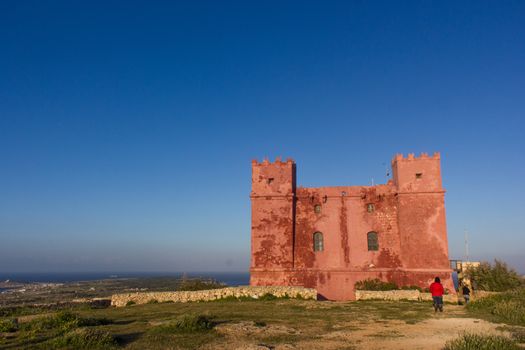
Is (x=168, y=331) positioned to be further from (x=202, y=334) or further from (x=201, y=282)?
(x=201, y=282)

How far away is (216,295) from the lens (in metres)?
22.3

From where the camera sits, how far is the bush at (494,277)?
2497 cm

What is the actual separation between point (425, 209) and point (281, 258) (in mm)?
10851

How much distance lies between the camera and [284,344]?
363 inches

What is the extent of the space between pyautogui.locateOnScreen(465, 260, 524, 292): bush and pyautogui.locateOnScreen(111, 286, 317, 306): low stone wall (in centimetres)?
1276

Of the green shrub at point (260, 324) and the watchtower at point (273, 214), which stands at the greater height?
the watchtower at point (273, 214)

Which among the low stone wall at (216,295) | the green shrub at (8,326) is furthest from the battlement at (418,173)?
the green shrub at (8,326)

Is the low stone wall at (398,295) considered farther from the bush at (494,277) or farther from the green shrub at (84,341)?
the green shrub at (84,341)

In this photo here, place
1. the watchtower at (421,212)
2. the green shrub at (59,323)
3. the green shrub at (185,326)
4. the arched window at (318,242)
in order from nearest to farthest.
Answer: the green shrub at (185,326) → the green shrub at (59,323) → the watchtower at (421,212) → the arched window at (318,242)

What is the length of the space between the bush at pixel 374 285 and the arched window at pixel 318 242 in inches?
138

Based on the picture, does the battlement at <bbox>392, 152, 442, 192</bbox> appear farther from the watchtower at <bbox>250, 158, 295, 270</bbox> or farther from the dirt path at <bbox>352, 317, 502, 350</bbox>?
the dirt path at <bbox>352, 317, 502, 350</bbox>

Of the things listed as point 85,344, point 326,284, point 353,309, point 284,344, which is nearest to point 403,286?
point 326,284

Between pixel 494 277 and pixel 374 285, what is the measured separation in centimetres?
857

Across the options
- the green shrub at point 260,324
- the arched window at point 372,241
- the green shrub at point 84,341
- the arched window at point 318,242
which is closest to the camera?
the green shrub at point 84,341
